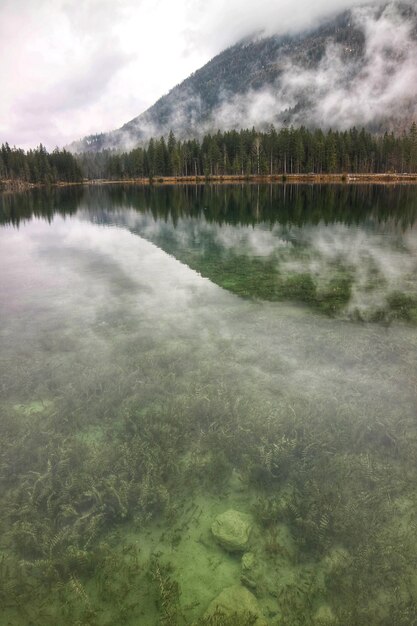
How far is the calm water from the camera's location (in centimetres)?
580

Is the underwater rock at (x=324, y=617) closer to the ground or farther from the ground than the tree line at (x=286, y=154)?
closer to the ground

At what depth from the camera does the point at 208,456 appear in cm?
835

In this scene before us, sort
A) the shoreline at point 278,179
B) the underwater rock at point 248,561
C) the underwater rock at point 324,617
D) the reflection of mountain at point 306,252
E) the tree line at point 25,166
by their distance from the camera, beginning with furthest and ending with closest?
the tree line at point 25,166, the shoreline at point 278,179, the reflection of mountain at point 306,252, the underwater rock at point 248,561, the underwater rock at point 324,617

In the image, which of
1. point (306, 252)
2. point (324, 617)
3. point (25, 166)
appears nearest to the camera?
point (324, 617)

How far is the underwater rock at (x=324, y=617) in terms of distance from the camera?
5.36 meters

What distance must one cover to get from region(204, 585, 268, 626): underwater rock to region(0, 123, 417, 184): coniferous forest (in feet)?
541

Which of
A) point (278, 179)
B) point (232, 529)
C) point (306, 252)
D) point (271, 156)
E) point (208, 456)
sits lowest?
point (232, 529)

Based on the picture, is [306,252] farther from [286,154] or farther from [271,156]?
[271,156]

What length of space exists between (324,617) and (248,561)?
52.6 inches

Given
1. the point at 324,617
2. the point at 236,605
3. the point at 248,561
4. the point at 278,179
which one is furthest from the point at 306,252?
the point at 278,179

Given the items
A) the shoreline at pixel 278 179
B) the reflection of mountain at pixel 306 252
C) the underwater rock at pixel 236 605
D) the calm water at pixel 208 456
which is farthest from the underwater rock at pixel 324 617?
the shoreline at pixel 278 179

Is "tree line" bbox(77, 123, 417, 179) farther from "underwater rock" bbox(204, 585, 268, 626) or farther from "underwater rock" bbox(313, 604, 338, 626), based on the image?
"underwater rock" bbox(313, 604, 338, 626)

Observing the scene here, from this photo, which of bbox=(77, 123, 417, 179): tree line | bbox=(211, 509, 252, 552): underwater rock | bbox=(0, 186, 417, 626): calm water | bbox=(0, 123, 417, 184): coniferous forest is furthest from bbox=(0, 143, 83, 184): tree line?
bbox=(211, 509, 252, 552): underwater rock

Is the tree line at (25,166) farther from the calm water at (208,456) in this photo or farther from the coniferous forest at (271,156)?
the calm water at (208,456)
